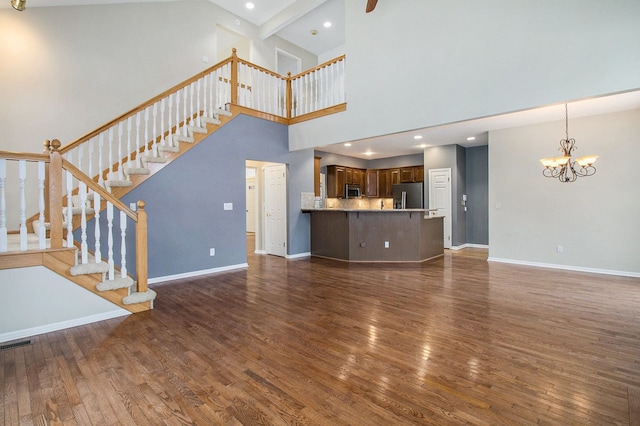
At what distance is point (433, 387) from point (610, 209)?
531cm

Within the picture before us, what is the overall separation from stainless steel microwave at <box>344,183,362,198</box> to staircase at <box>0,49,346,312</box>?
9.65 feet

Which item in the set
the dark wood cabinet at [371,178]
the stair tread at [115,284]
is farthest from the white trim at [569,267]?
the stair tread at [115,284]

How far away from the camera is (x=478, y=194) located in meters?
8.12

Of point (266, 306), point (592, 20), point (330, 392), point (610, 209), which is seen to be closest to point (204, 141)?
point (266, 306)

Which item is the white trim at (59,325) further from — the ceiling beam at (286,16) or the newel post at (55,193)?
the ceiling beam at (286,16)

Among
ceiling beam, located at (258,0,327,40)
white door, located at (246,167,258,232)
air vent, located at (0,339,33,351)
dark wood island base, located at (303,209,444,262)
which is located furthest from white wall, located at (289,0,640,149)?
air vent, located at (0,339,33,351)

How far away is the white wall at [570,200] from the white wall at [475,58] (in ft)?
8.37

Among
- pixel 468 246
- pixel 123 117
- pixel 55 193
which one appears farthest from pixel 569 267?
pixel 123 117

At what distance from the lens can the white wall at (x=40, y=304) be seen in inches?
108

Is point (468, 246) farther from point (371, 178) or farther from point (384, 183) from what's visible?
point (371, 178)

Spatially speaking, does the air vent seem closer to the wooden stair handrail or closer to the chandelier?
the wooden stair handrail

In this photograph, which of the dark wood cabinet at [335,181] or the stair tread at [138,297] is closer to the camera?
the stair tread at [138,297]

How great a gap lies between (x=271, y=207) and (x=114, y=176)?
3307 mm

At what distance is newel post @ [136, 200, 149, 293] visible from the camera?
3445 millimetres
